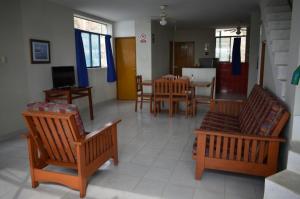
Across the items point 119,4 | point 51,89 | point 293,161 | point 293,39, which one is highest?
point 119,4

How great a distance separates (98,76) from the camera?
6488mm

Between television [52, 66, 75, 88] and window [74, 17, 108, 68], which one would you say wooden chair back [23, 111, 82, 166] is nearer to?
television [52, 66, 75, 88]

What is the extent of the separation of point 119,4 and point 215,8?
2289mm

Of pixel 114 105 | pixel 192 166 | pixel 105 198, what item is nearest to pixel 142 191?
pixel 105 198

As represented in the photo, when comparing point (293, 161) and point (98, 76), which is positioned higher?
point (98, 76)

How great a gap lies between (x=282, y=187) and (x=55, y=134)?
6.09 feet

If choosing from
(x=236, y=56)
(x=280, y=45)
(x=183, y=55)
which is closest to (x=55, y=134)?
(x=280, y=45)

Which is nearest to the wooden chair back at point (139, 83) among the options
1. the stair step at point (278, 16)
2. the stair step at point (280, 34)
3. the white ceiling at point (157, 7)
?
the white ceiling at point (157, 7)

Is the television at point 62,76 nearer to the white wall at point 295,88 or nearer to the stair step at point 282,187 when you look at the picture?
the white wall at point 295,88

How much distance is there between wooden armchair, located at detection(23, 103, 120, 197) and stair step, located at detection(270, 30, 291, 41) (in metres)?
2.63

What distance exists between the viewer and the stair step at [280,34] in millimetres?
3245

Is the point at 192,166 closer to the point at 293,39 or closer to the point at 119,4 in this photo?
the point at 293,39

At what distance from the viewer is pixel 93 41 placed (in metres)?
6.40

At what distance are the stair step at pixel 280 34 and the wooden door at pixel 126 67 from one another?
441 centimetres
